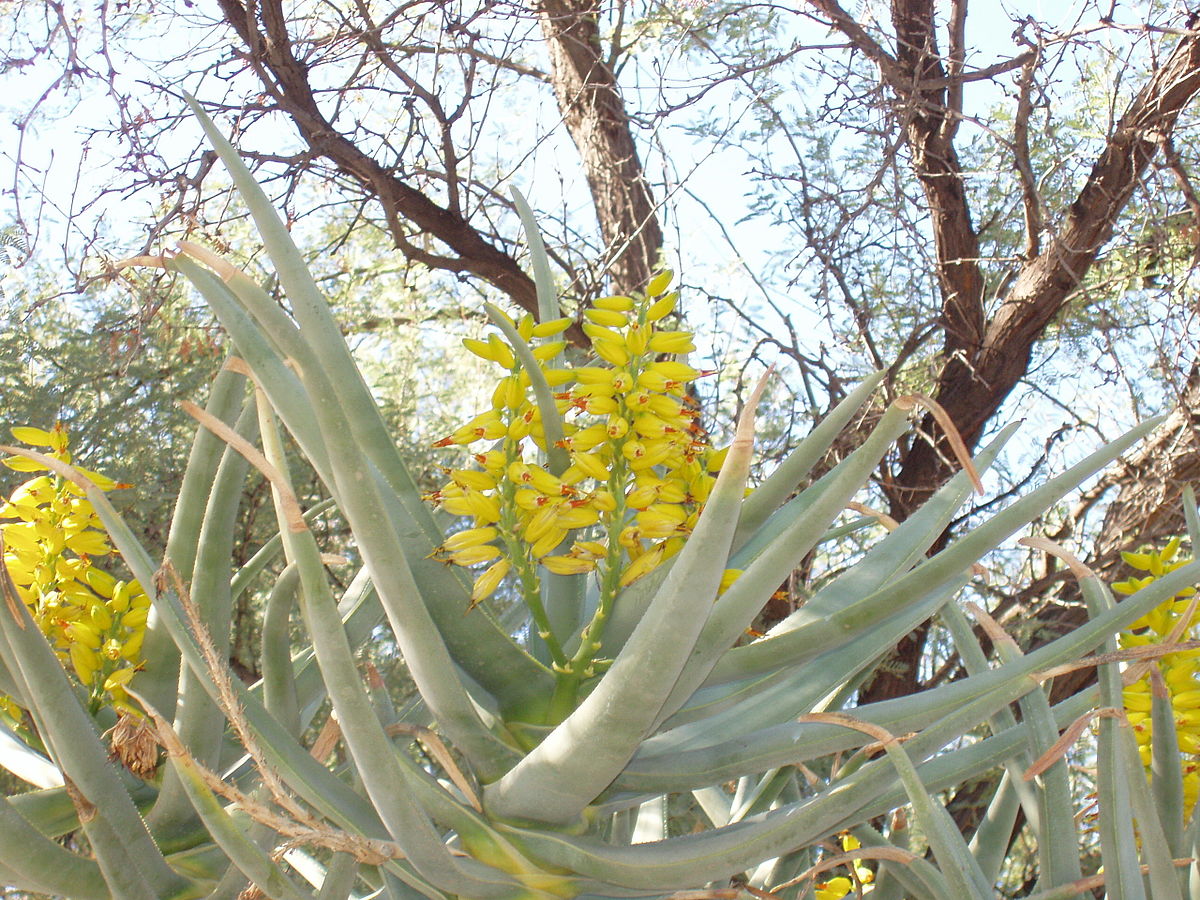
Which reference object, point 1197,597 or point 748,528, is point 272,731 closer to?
point 748,528

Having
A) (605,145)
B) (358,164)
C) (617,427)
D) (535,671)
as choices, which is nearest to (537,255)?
(617,427)

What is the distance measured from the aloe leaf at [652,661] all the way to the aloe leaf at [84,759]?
37 centimetres

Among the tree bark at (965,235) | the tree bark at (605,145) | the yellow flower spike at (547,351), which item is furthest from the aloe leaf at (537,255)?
the tree bark at (605,145)

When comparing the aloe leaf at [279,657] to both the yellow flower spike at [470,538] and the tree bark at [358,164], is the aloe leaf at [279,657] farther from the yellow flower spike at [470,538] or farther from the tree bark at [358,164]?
the tree bark at [358,164]

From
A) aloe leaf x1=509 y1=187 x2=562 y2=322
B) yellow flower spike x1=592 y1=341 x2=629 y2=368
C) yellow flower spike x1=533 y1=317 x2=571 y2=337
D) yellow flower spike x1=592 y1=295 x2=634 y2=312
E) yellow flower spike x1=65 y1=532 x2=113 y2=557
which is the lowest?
yellow flower spike x1=65 y1=532 x2=113 y2=557

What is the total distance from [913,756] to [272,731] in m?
0.53

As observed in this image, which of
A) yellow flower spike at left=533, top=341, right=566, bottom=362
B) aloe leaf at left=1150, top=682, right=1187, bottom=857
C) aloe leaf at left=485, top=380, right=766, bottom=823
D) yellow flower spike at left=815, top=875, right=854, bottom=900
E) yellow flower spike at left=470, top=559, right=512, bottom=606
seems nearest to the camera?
aloe leaf at left=485, top=380, right=766, bottom=823

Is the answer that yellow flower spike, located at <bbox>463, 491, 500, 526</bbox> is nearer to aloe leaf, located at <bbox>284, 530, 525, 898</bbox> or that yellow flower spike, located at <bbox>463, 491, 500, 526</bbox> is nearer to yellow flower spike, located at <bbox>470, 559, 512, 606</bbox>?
yellow flower spike, located at <bbox>470, 559, 512, 606</bbox>

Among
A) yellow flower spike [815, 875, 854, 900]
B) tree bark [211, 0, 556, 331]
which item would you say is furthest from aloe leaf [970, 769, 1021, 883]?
tree bark [211, 0, 556, 331]

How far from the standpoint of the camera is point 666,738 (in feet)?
3.36

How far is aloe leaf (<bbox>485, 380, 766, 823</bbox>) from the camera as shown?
2.55ft

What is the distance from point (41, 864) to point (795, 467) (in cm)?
73

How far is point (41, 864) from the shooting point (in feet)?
3.13

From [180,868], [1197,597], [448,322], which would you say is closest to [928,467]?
[448,322]
